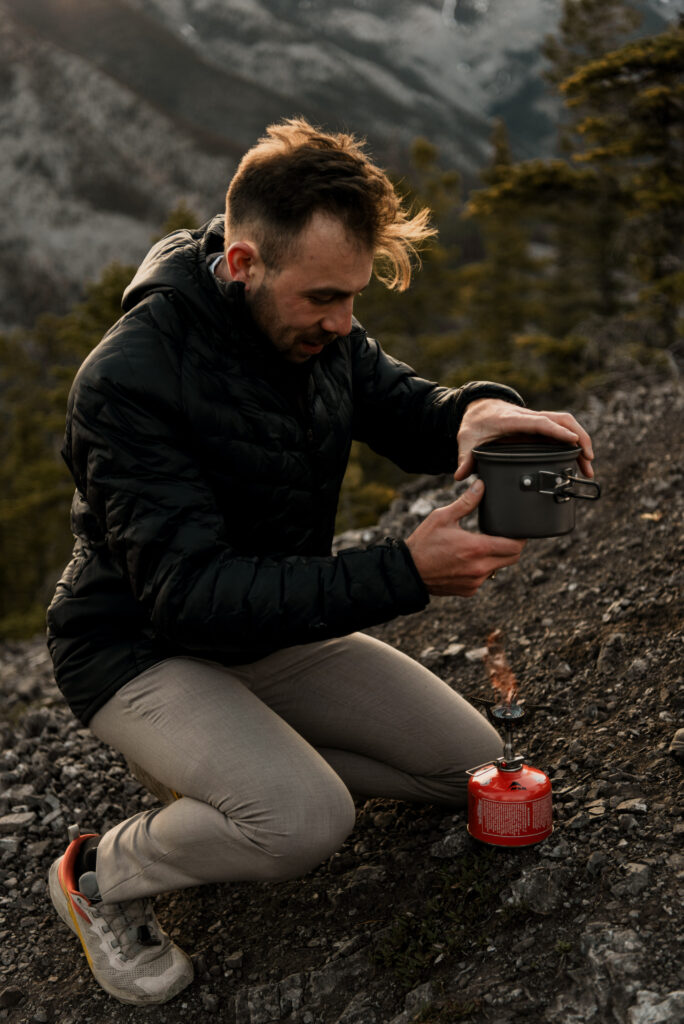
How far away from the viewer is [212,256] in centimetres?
313

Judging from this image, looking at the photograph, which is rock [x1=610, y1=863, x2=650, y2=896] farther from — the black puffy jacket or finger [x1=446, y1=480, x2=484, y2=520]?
finger [x1=446, y1=480, x2=484, y2=520]

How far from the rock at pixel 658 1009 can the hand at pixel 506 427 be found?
1.59 metres

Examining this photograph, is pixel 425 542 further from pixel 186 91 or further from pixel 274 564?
pixel 186 91

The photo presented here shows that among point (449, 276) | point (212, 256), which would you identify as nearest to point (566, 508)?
point (212, 256)

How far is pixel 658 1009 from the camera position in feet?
7.73

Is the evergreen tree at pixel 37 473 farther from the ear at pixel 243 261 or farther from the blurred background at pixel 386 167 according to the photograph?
the ear at pixel 243 261

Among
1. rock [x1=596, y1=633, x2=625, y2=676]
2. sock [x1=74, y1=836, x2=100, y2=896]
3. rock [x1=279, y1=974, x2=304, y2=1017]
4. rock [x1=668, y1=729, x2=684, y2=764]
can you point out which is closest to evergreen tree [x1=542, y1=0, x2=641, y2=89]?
rock [x1=596, y1=633, x2=625, y2=676]

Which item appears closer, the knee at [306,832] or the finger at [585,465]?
the knee at [306,832]

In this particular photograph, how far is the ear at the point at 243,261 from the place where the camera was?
2879 millimetres

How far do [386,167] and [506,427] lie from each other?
1.01m

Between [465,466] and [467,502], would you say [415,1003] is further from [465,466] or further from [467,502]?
[465,466]

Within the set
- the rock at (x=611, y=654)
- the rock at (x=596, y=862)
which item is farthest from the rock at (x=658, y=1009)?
the rock at (x=611, y=654)

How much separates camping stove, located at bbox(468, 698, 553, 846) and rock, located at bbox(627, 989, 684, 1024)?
27.9 inches

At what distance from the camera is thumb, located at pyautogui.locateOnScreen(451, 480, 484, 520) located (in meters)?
2.76
